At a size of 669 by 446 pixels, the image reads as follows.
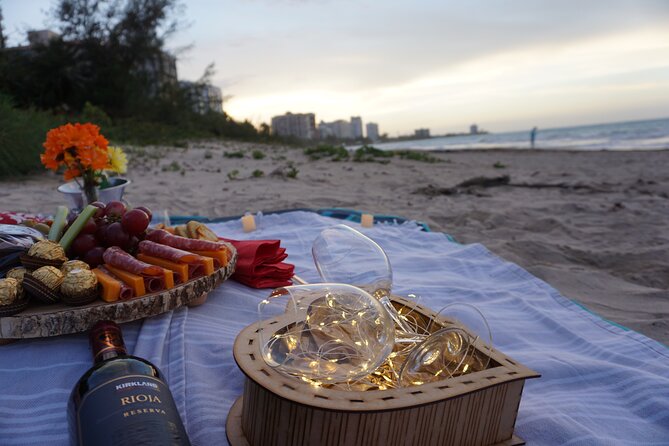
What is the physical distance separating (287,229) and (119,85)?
14.4m

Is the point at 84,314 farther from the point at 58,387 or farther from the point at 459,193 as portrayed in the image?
the point at 459,193

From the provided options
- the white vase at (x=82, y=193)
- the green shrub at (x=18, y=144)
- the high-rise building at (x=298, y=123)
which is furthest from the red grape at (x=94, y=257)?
the high-rise building at (x=298, y=123)

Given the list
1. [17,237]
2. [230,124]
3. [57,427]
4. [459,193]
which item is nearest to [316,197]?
[459,193]

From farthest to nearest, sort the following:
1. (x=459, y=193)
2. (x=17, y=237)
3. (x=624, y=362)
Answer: (x=459, y=193) < (x=624, y=362) < (x=17, y=237)

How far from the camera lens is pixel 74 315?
1.17 meters

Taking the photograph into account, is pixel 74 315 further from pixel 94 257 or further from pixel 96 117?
pixel 96 117

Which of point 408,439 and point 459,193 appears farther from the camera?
point 459,193

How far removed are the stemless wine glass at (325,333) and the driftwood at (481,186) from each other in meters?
A: 4.47

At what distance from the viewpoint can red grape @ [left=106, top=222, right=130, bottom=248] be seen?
56.6 inches

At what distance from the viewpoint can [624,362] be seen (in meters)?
1.49

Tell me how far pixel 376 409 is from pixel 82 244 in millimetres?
1084

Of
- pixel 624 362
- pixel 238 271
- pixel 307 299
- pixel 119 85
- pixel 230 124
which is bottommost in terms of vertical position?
pixel 624 362

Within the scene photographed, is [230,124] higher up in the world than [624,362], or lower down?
higher up

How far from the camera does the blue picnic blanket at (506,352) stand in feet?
3.49
